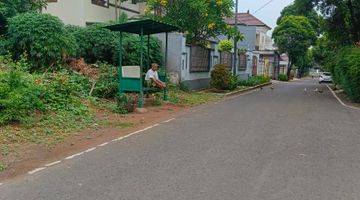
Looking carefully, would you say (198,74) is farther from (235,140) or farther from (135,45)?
(235,140)

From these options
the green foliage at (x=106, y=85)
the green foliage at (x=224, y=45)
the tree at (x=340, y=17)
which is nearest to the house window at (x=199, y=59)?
the green foliage at (x=224, y=45)

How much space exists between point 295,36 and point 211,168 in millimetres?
61824

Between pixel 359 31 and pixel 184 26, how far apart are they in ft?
42.1

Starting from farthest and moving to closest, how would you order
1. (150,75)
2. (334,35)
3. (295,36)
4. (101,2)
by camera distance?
1. (295,36)
2. (334,35)
3. (101,2)
4. (150,75)

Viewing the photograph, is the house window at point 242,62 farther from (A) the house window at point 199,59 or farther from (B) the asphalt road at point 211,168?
(B) the asphalt road at point 211,168

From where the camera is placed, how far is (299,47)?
6788 cm

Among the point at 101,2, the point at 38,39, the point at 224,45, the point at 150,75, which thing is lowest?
the point at 150,75

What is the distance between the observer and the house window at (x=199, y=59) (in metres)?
26.6

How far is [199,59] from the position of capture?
1102 inches

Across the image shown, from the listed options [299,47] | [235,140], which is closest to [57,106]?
[235,140]

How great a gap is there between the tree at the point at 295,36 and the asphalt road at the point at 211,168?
5632cm

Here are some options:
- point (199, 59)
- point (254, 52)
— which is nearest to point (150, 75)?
point (199, 59)

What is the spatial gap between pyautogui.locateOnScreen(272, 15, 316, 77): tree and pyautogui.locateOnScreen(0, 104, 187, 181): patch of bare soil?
54.0 meters

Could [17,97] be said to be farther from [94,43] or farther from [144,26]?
[94,43]
